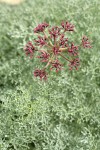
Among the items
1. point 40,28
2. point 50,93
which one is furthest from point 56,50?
point 50,93

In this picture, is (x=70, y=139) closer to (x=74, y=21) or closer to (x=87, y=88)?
(x=87, y=88)

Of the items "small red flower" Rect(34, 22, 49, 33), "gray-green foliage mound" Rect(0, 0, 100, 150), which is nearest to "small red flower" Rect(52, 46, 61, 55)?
"small red flower" Rect(34, 22, 49, 33)

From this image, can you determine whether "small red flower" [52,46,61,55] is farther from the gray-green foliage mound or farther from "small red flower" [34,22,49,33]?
the gray-green foliage mound

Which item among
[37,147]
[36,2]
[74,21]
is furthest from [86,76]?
[36,2]

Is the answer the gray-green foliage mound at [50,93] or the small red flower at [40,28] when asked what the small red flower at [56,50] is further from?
the gray-green foliage mound at [50,93]

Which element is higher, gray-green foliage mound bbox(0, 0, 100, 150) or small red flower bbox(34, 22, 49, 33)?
small red flower bbox(34, 22, 49, 33)

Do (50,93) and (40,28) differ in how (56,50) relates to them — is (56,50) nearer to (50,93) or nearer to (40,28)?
(40,28)

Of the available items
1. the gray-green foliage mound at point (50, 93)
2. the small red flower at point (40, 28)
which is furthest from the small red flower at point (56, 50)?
the gray-green foliage mound at point (50, 93)

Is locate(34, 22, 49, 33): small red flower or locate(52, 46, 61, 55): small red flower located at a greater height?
locate(34, 22, 49, 33): small red flower
